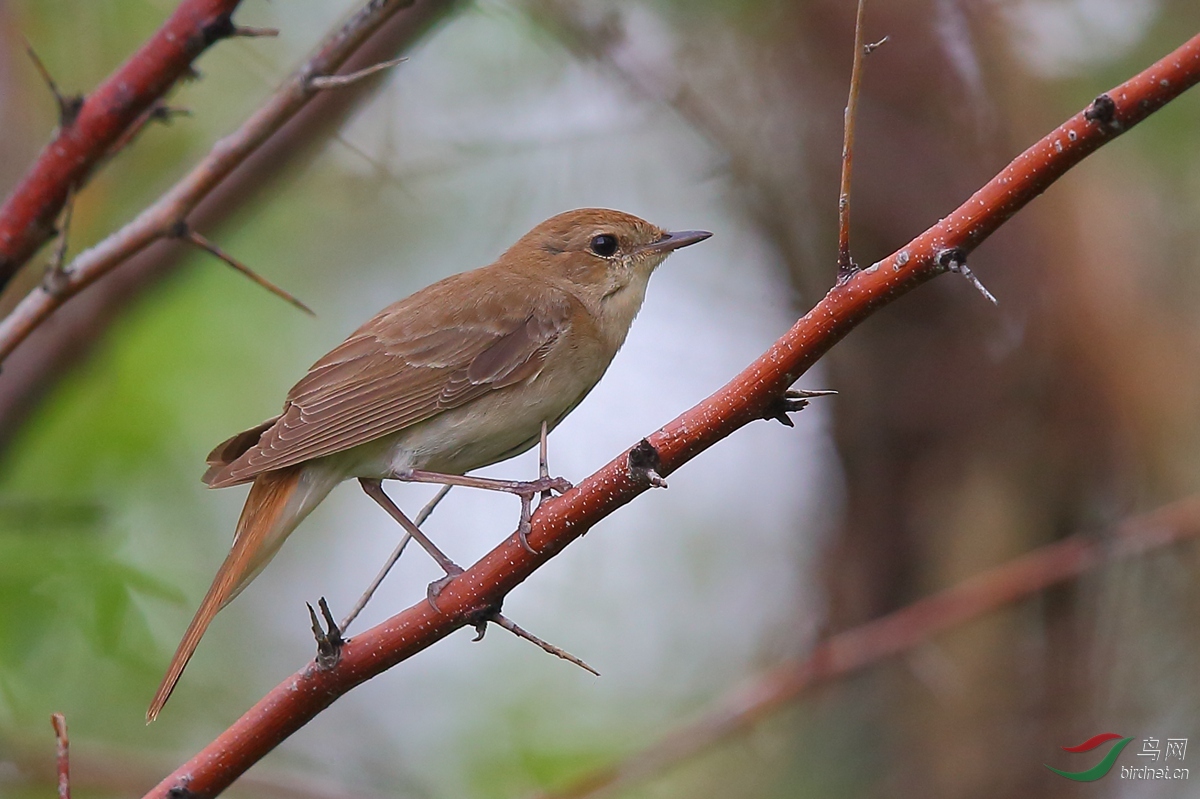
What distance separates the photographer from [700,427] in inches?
94.3

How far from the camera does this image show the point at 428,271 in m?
7.89

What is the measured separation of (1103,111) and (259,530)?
2.82 m

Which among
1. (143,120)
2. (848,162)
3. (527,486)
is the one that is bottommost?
(527,486)

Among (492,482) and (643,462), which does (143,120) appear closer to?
(492,482)

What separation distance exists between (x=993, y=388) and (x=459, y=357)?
9.98 ft

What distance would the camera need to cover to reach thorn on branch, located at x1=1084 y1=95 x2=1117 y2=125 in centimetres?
202

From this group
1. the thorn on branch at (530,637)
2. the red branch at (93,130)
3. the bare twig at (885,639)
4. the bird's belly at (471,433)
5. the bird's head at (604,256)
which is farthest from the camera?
the bird's head at (604,256)

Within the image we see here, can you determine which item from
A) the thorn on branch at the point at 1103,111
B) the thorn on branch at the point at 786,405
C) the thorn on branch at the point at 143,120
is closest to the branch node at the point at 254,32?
the thorn on branch at the point at 143,120

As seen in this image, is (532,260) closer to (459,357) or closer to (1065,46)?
(459,357)

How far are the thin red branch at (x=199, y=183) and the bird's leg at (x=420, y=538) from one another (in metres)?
1.13

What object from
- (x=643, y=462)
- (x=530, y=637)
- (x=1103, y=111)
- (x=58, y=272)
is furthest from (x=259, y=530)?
(x=1103, y=111)

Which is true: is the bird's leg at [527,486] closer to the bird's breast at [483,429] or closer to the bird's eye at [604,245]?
the bird's breast at [483,429]

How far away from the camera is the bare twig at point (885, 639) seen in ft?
13.9

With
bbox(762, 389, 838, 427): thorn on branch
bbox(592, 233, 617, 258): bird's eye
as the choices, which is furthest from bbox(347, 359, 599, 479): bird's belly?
bbox(762, 389, 838, 427): thorn on branch
